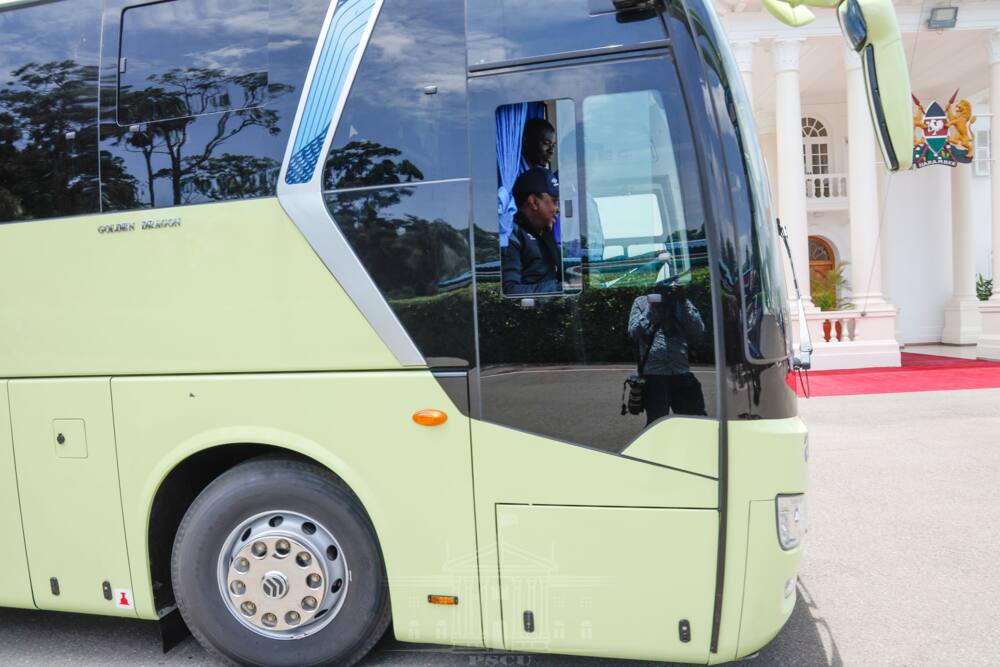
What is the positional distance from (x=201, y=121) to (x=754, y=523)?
2.91m

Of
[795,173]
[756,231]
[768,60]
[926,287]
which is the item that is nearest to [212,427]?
[756,231]

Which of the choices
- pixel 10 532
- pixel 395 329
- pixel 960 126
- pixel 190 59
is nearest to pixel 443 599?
pixel 395 329

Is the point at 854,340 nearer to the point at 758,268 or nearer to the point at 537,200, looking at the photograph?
the point at 758,268

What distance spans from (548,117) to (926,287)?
69.1 ft

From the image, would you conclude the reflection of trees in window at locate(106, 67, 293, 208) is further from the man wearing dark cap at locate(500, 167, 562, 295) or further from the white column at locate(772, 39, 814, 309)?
A: the white column at locate(772, 39, 814, 309)

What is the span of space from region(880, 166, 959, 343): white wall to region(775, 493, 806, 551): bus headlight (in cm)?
1997

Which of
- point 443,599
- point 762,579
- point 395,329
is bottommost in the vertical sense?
point 443,599

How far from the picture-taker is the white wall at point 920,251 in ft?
66.1

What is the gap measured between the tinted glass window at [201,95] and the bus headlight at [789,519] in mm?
2487

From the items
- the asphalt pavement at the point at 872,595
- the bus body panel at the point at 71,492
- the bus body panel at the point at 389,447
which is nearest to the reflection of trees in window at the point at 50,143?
the bus body panel at the point at 71,492

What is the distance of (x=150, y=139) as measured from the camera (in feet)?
10.6

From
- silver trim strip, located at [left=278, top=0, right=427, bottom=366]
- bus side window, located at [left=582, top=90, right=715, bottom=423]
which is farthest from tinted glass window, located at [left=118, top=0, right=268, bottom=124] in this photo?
bus side window, located at [left=582, top=90, right=715, bottom=423]

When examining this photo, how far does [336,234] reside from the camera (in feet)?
9.84

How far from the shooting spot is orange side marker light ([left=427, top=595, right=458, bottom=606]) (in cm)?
298
